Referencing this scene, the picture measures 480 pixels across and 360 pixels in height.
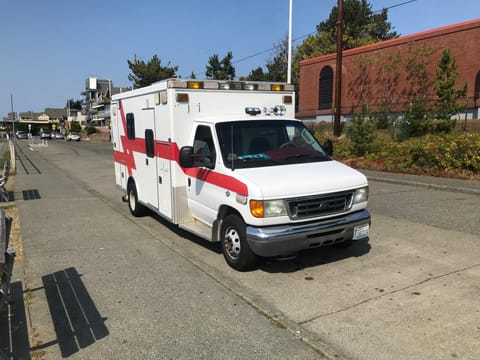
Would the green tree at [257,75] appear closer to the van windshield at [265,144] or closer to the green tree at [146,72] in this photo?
the green tree at [146,72]

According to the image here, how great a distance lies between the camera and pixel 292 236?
480 centimetres

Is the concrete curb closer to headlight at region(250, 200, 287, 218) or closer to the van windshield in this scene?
the van windshield

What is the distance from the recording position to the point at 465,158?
11.6m

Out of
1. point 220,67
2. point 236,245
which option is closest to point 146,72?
point 220,67

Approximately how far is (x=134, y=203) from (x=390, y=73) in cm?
2715

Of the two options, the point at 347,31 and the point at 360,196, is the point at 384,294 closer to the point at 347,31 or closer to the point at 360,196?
the point at 360,196

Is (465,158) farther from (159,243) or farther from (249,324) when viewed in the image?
(249,324)

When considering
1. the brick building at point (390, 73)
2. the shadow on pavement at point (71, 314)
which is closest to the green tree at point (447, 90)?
the brick building at point (390, 73)

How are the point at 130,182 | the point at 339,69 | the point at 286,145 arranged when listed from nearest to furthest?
the point at 286,145, the point at 130,182, the point at 339,69

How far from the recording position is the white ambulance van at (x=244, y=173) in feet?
15.9

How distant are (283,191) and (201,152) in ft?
5.56

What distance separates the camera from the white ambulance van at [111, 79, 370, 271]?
4.85 metres

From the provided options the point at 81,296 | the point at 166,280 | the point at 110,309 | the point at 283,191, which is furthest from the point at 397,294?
the point at 81,296

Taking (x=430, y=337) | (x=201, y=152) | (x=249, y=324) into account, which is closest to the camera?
(x=430, y=337)
